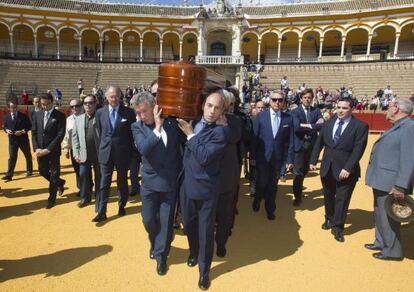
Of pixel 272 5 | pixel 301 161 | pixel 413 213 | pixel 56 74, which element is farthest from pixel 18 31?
pixel 413 213

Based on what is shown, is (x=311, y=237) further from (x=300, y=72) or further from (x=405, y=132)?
(x=300, y=72)

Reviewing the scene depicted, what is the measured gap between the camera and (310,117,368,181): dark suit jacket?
3959mm

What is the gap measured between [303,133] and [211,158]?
133 inches

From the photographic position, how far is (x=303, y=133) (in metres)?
5.60

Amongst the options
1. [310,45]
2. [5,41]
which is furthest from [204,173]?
[5,41]

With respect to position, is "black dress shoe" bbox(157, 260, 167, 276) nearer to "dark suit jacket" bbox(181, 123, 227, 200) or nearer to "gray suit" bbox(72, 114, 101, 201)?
"dark suit jacket" bbox(181, 123, 227, 200)

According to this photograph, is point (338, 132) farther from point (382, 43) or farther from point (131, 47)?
point (131, 47)

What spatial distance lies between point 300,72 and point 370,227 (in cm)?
2610

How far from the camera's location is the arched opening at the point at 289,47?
111ft

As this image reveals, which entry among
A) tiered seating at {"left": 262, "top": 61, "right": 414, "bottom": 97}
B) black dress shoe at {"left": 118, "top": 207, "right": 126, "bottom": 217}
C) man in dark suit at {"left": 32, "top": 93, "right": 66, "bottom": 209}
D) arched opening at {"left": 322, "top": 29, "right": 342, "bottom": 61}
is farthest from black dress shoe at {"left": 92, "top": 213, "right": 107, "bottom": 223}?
arched opening at {"left": 322, "top": 29, "right": 342, "bottom": 61}

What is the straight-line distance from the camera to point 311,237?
423 centimetres

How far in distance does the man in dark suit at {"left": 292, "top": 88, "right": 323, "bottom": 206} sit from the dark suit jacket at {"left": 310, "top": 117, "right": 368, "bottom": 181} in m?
1.21

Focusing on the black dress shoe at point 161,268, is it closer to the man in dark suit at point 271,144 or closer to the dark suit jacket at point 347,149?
the man in dark suit at point 271,144

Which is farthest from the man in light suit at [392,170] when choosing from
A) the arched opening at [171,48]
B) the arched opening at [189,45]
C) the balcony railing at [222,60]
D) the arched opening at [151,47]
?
the arched opening at [151,47]
